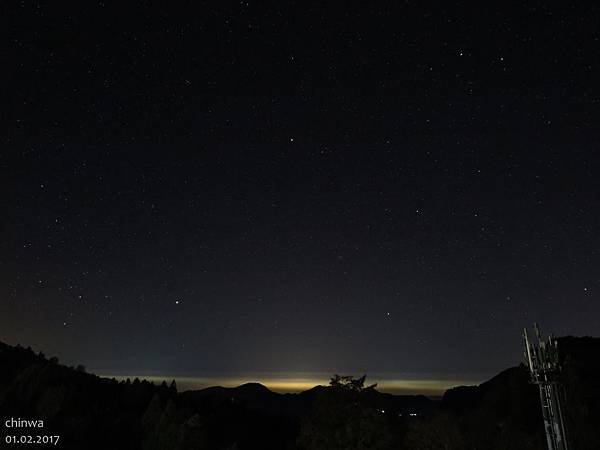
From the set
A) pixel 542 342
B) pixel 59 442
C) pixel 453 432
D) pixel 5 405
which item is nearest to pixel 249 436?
pixel 5 405

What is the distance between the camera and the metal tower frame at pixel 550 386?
10234mm

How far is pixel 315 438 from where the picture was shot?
2978 cm

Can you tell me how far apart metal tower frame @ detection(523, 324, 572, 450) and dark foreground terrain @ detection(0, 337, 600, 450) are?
31.4ft

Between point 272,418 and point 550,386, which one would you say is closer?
point 550,386

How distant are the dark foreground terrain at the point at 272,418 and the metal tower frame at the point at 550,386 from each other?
956cm

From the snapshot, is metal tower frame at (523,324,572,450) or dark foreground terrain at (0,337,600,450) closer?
metal tower frame at (523,324,572,450)

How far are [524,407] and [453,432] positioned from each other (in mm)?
29009

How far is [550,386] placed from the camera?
34.1 ft

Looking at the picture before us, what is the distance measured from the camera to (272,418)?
8331 centimetres

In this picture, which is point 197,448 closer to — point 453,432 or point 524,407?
point 453,432

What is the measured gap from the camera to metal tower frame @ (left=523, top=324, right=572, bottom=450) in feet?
33.6

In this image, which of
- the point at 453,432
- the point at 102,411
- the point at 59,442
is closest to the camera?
the point at 453,432

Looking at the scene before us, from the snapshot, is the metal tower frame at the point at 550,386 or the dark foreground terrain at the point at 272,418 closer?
the metal tower frame at the point at 550,386

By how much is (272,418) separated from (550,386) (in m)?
77.8
